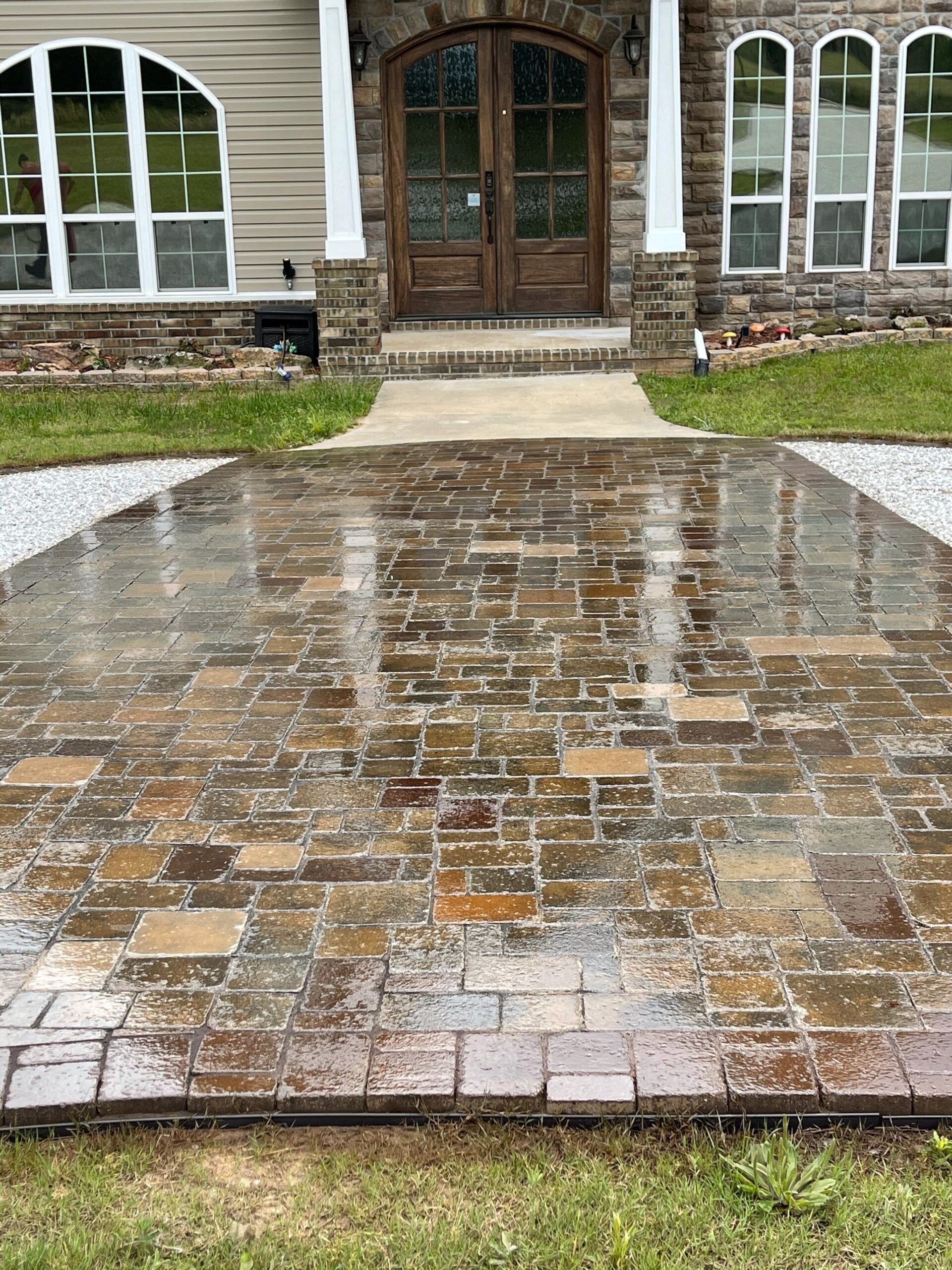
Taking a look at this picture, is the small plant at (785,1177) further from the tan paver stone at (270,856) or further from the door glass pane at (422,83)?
the door glass pane at (422,83)

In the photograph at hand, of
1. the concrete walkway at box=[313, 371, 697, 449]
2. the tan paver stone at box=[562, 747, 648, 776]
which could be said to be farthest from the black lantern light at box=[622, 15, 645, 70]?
the tan paver stone at box=[562, 747, 648, 776]

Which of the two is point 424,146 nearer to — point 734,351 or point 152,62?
point 152,62

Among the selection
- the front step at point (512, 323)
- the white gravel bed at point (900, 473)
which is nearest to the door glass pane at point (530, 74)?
the front step at point (512, 323)

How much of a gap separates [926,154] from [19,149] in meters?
8.41

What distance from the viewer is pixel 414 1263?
86.3 inches

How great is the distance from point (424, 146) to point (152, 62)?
100 inches

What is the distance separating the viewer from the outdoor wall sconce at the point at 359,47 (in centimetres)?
1187

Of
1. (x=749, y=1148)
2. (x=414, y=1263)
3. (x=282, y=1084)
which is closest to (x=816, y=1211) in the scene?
(x=749, y=1148)

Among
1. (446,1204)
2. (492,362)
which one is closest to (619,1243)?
(446,1204)

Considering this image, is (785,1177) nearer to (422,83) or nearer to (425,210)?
(425,210)

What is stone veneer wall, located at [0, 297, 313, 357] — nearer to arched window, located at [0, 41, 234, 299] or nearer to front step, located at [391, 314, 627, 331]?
arched window, located at [0, 41, 234, 299]

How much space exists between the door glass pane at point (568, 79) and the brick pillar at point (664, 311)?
6.18 feet

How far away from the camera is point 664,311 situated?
11.4 m

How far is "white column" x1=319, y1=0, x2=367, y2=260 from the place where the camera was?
11.3m
